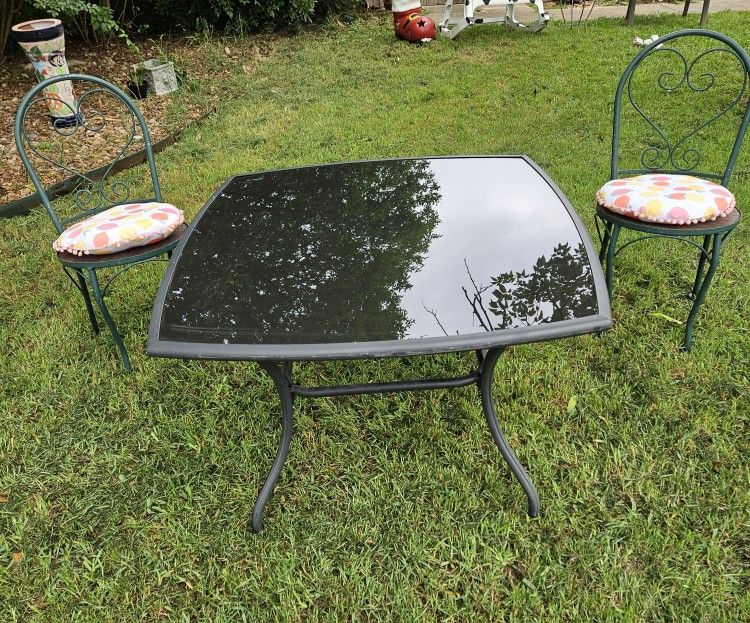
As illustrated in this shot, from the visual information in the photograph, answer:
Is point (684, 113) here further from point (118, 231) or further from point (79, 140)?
point (79, 140)

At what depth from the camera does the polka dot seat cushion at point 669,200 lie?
1.85m

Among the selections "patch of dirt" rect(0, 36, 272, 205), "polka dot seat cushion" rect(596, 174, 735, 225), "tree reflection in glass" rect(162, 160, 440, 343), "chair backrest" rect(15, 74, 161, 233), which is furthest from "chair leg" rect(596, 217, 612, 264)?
"patch of dirt" rect(0, 36, 272, 205)

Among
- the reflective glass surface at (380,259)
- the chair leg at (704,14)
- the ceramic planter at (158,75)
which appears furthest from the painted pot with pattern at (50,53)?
the chair leg at (704,14)

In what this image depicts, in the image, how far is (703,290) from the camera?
202cm

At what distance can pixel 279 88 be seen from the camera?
5238 mm

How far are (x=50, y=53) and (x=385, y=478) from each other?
397 cm

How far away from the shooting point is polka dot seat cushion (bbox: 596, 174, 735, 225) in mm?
1848

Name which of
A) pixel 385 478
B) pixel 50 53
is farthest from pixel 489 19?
pixel 385 478

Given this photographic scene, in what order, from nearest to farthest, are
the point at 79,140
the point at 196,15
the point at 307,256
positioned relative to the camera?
the point at 307,256, the point at 79,140, the point at 196,15

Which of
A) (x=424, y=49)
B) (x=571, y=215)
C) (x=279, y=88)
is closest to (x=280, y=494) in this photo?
(x=571, y=215)

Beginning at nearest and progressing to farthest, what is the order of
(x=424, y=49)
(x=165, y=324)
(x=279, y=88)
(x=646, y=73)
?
(x=165, y=324) → (x=646, y=73) → (x=279, y=88) → (x=424, y=49)

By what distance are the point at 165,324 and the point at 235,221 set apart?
590mm

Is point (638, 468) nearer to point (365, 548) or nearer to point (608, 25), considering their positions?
point (365, 548)

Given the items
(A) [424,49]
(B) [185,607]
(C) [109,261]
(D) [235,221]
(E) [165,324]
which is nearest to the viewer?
(E) [165,324]
